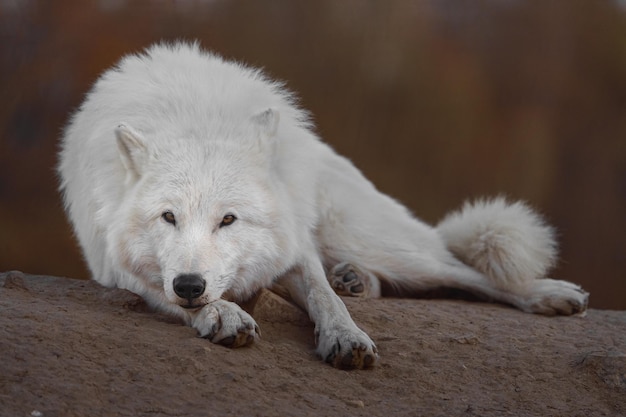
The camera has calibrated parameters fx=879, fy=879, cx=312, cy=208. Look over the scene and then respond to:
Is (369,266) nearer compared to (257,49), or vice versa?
(369,266)

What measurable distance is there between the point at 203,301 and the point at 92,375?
2.41 feet

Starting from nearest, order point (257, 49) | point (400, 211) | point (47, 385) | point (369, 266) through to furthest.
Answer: point (47, 385) < point (369, 266) < point (400, 211) < point (257, 49)

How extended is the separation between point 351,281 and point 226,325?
4.77 feet

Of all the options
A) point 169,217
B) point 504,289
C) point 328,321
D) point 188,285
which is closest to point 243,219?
point 169,217

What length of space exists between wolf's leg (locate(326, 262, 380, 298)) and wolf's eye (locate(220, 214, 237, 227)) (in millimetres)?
1207

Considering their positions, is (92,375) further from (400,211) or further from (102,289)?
(400,211)

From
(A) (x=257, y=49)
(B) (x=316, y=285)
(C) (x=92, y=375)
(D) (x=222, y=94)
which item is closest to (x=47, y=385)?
(C) (x=92, y=375)

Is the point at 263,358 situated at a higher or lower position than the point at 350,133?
lower

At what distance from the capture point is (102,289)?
4.48 m

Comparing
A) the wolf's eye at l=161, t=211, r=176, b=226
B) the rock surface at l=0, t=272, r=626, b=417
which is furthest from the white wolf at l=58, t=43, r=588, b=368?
the rock surface at l=0, t=272, r=626, b=417

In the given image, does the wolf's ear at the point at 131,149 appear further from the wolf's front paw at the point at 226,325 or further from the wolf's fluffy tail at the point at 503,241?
the wolf's fluffy tail at the point at 503,241

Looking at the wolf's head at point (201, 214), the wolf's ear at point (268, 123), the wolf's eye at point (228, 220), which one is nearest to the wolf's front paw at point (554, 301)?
the wolf's head at point (201, 214)

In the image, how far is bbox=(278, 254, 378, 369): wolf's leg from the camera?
369 centimetres

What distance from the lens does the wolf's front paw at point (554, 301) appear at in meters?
5.05
